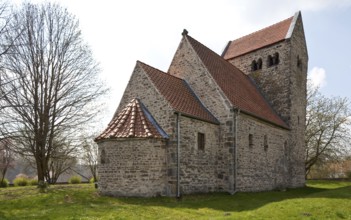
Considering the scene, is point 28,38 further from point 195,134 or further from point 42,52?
point 195,134

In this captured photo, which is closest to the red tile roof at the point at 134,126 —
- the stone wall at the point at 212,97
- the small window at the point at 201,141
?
the small window at the point at 201,141

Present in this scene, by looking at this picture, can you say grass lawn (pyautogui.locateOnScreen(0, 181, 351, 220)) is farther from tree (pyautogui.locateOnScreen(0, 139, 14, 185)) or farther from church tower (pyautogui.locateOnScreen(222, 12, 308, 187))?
church tower (pyautogui.locateOnScreen(222, 12, 308, 187))

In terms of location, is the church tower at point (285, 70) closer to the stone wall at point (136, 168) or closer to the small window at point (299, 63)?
the small window at point (299, 63)

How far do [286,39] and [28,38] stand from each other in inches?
708

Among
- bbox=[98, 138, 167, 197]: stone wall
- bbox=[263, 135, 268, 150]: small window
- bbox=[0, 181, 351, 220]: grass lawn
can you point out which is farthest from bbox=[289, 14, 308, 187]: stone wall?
bbox=[98, 138, 167, 197]: stone wall

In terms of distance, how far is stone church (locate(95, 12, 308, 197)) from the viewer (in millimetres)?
14602

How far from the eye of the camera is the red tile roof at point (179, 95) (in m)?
15.9

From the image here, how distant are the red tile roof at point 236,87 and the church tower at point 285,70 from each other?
3.52 ft

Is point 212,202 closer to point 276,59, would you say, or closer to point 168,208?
point 168,208

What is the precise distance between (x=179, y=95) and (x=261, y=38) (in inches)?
490

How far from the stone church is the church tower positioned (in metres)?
0.08

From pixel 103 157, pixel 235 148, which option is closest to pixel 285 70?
pixel 235 148

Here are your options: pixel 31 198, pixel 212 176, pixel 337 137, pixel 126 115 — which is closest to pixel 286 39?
pixel 212 176

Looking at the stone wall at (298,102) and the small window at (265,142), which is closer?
the small window at (265,142)
